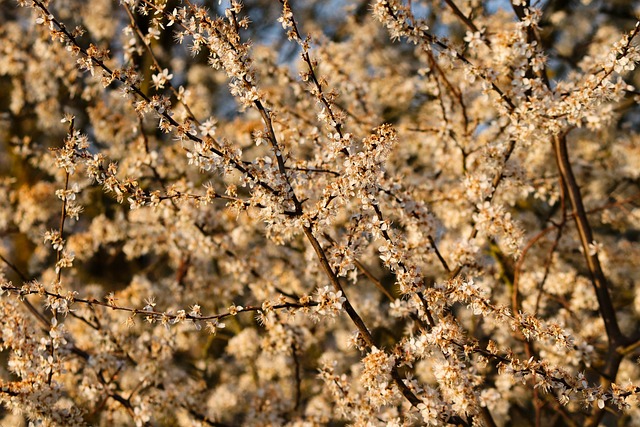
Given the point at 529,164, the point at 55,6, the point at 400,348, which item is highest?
the point at 55,6

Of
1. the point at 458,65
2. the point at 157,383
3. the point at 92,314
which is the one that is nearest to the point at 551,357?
the point at 458,65

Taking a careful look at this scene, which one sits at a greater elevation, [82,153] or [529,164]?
[529,164]

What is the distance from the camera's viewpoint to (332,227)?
11.8 feet

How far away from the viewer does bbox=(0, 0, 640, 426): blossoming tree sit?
104 inches

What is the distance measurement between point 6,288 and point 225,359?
16.1 ft

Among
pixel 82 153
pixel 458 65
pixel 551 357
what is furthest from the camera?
pixel 551 357

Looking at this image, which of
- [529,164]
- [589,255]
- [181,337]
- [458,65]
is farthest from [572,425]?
[181,337]

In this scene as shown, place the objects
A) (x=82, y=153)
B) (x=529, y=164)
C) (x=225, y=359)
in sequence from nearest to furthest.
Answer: (x=82, y=153) → (x=529, y=164) → (x=225, y=359)

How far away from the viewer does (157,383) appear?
15.1ft

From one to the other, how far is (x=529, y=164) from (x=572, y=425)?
7.52 feet

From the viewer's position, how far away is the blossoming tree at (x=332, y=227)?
2648mm

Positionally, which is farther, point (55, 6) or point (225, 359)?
point (55, 6)

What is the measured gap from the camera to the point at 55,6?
948 cm

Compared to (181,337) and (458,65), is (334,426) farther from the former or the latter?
(458,65)
